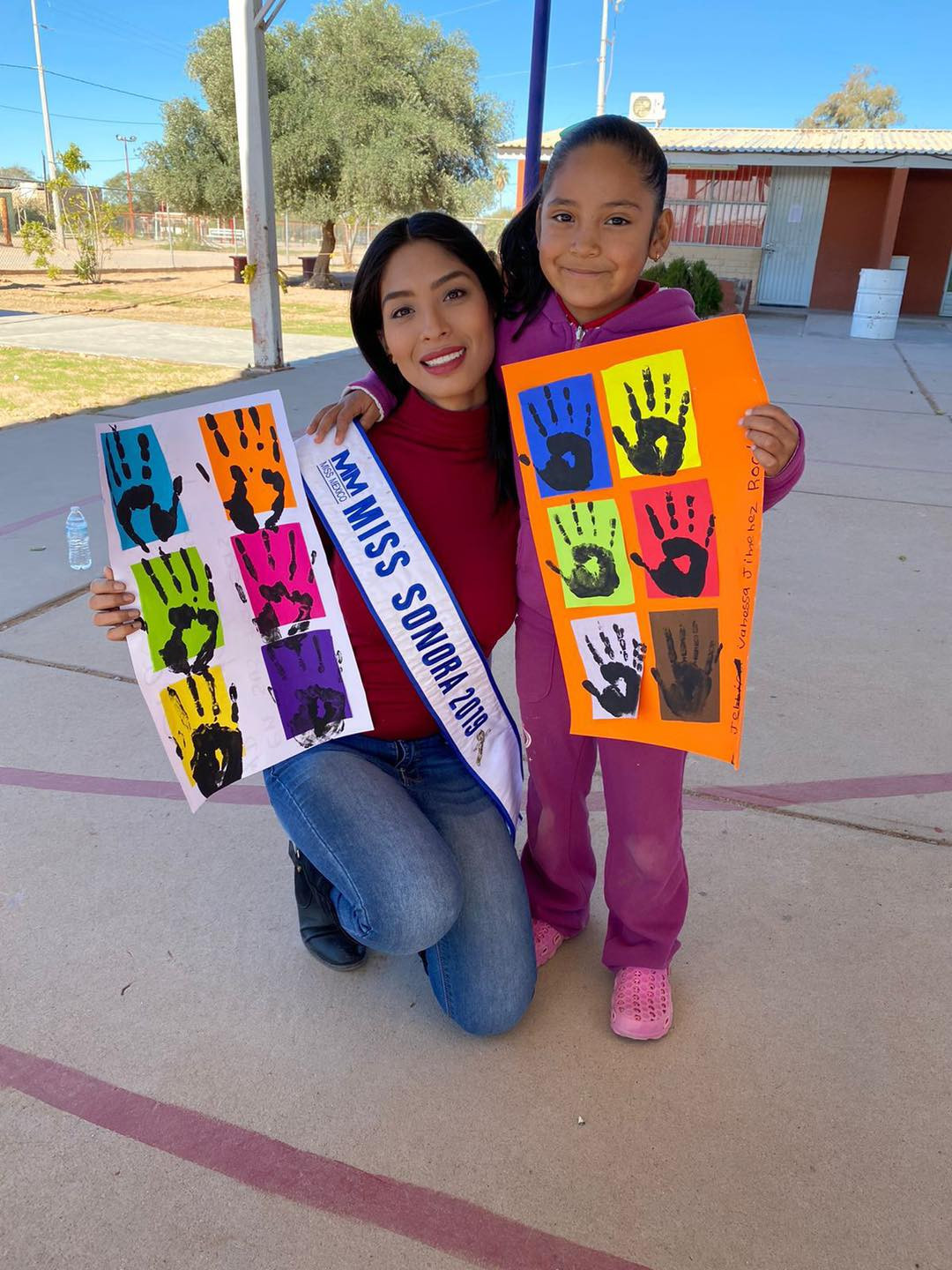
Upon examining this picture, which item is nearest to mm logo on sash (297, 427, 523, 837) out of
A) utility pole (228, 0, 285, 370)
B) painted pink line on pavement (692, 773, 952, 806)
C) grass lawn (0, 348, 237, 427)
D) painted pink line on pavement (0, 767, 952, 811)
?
painted pink line on pavement (0, 767, 952, 811)

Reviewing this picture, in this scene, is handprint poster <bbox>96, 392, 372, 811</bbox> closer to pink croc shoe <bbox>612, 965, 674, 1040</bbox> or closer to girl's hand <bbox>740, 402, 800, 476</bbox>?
pink croc shoe <bbox>612, 965, 674, 1040</bbox>

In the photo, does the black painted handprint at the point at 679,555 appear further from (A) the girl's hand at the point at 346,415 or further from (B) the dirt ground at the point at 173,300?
(B) the dirt ground at the point at 173,300

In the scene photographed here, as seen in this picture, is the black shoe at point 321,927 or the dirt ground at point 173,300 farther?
the dirt ground at point 173,300

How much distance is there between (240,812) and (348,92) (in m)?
23.1

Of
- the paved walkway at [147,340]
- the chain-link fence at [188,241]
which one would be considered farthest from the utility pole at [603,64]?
the paved walkway at [147,340]

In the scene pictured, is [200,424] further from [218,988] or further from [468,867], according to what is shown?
[218,988]

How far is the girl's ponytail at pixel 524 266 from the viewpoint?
1.82 meters

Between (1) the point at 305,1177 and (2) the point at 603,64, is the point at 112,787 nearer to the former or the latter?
(1) the point at 305,1177

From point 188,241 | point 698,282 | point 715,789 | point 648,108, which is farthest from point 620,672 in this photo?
point 188,241

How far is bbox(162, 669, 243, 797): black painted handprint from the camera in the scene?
192 centimetres

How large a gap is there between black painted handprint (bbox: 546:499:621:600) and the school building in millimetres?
19724

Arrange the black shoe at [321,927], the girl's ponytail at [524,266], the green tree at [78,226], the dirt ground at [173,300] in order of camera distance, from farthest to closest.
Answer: the green tree at [78,226] < the dirt ground at [173,300] < the black shoe at [321,927] < the girl's ponytail at [524,266]

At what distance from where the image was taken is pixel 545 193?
1.67 metres

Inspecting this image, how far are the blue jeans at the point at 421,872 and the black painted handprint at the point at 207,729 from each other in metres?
0.11
